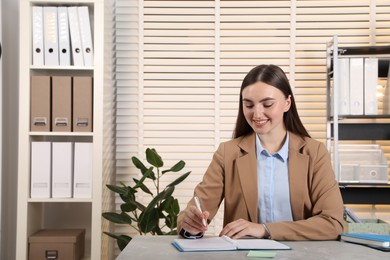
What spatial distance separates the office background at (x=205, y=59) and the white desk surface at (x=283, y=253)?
1.97 m

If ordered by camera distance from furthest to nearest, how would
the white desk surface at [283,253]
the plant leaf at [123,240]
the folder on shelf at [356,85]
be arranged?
the plant leaf at [123,240], the folder on shelf at [356,85], the white desk surface at [283,253]

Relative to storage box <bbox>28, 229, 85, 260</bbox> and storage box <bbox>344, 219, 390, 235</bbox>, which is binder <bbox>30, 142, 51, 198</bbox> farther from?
storage box <bbox>344, 219, 390, 235</bbox>

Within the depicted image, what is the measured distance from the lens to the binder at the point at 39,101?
3312 mm

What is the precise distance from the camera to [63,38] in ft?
11.0

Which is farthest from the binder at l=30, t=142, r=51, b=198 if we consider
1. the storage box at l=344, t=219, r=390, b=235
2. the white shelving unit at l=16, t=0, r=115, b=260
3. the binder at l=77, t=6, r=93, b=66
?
the storage box at l=344, t=219, r=390, b=235

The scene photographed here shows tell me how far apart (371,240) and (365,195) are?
1.73 meters

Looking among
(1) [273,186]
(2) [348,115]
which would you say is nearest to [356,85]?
(2) [348,115]

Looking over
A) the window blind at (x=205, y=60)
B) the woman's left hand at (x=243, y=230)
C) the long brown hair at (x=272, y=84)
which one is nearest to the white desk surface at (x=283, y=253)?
the woman's left hand at (x=243, y=230)

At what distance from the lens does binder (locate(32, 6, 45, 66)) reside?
10.9 feet

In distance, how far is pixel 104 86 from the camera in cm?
342

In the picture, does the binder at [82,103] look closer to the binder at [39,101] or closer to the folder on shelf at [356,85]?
the binder at [39,101]

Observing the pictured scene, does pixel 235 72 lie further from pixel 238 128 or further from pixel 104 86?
pixel 238 128

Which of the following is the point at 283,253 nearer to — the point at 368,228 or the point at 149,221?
the point at 368,228

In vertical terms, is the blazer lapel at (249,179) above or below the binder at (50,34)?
below
